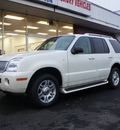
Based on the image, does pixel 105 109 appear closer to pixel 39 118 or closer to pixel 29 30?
pixel 39 118

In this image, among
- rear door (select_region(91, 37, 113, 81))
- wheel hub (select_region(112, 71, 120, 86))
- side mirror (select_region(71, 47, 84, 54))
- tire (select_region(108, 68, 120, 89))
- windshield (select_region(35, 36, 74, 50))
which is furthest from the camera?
wheel hub (select_region(112, 71, 120, 86))

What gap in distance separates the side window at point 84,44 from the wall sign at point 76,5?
17.7 feet

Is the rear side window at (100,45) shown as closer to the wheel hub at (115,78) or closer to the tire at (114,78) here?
the tire at (114,78)

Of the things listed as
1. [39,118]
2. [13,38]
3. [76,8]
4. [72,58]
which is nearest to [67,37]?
[72,58]

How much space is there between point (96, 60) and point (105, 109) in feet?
5.57

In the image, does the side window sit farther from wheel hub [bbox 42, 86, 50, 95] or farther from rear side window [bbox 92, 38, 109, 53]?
wheel hub [bbox 42, 86, 50, 95]

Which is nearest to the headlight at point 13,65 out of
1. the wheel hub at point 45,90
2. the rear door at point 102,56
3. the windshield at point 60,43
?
the wheel hub at point 45,90

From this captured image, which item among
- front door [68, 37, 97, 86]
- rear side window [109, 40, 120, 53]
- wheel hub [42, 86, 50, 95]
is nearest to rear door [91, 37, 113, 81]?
front door [68, 37, 97, 86]

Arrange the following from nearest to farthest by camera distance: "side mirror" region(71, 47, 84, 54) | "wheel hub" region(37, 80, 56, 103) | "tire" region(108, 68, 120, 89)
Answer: "wheel hub" region(37, 80, 56, 103) < "side mirror" region(71, 47, 84, 54) < "tire" region(108, 68, 120, 89)

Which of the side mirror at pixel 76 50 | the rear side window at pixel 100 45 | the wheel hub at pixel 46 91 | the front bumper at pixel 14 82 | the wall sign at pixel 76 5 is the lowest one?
the wheel hub at pixel 46 91

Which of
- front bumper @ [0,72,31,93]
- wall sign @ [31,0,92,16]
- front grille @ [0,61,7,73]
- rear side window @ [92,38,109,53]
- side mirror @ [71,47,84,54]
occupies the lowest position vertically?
front bumper @ [0,72,31,93]

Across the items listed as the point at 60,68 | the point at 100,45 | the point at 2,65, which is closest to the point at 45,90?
→ the point at 60,68

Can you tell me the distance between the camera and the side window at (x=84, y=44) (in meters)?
4.51

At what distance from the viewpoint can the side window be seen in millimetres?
4506
